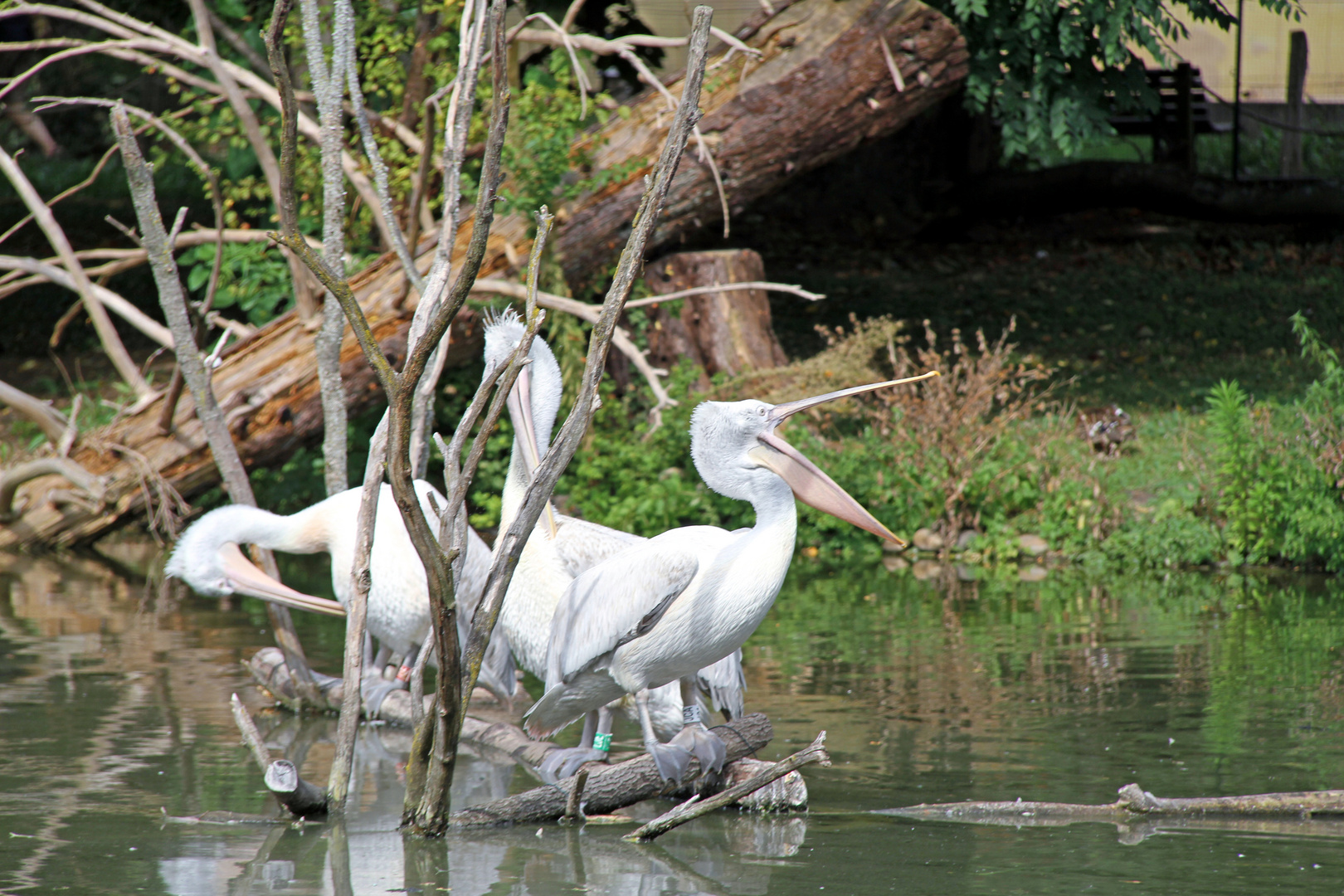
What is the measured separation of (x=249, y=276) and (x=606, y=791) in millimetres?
7620

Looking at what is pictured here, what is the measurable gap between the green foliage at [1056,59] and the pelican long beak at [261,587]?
745 cm

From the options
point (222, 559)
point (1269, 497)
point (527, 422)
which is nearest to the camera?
point (527, 422)

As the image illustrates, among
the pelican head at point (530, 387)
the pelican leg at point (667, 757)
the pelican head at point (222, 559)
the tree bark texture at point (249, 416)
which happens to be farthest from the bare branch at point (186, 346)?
the tree bark texture at point (249, 416)

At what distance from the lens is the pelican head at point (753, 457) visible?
15.0ft

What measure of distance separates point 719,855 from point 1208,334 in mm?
11607

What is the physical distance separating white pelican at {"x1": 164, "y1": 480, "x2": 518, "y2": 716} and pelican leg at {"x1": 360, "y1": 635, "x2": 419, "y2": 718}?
0.12m

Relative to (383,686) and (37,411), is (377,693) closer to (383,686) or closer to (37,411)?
(383,686)

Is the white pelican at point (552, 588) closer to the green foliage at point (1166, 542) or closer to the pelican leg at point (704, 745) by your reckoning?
the pelican leg at point (704, 745)

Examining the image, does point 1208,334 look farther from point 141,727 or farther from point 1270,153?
point 141,727

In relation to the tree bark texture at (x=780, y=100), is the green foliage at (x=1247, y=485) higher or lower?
lower

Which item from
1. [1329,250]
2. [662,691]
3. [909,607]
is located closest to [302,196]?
[909,607]

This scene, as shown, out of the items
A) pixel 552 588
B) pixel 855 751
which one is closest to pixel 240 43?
pixel 552 588

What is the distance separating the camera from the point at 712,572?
15.0 ft

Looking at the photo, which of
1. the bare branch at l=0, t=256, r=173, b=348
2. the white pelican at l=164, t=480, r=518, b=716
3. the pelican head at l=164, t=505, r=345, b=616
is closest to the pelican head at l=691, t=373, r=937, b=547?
the white pelican at l=164, t=480, r=518, b=716
